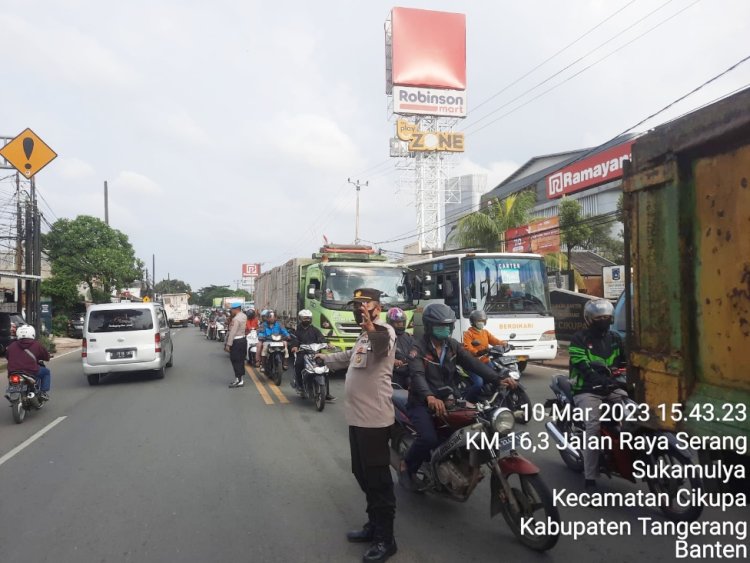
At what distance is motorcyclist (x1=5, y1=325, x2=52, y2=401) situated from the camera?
27.8 feet

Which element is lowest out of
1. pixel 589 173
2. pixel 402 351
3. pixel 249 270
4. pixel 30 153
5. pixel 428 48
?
pixel 402 351

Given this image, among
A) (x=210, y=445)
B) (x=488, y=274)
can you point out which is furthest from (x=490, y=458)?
(x=488, y=274)

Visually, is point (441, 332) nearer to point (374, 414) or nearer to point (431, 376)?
point (431, 376)

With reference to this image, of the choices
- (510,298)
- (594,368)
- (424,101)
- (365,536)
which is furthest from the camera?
(424,101)

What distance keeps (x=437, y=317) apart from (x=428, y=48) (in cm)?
3888

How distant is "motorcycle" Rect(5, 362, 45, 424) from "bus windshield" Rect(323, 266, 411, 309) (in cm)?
590

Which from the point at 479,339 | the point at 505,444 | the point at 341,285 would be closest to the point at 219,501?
the point at 505,444

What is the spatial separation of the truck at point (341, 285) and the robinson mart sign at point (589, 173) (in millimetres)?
9721

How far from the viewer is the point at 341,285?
1293cm

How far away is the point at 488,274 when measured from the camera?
1217 cm

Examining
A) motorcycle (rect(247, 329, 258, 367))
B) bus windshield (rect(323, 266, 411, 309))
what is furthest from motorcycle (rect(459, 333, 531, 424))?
motorcycle (rect(247, 329, 258, 367))

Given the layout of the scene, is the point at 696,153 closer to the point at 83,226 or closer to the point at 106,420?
the point at 106,420

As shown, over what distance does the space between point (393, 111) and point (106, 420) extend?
3797 cm

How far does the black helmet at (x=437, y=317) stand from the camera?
14.4ft
